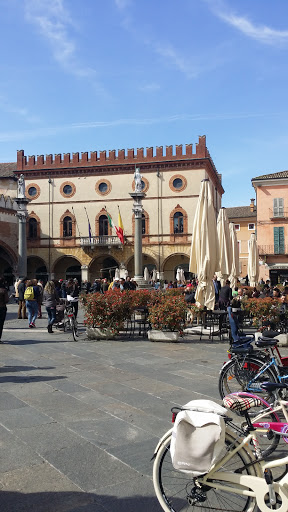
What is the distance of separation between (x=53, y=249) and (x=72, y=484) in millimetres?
36067

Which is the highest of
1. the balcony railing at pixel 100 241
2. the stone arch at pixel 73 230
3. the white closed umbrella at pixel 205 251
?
the stone arch at pixel 73 230

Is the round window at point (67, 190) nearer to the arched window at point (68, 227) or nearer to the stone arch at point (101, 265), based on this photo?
the arched window at point (68, 227)

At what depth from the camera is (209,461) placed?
96.0 inches

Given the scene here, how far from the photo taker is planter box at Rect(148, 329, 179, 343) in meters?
9.75

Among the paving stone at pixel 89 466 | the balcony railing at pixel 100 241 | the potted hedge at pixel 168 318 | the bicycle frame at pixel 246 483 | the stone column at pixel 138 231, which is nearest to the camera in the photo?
the bicycle frame at pixel 246 483

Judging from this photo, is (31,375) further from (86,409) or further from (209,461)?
(209,461)

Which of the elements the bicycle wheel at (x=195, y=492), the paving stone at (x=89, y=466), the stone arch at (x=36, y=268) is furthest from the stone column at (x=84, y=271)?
the bicycle wheel at (x=195, y=492)

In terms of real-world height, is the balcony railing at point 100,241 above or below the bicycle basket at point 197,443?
above

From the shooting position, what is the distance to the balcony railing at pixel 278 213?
118 ft

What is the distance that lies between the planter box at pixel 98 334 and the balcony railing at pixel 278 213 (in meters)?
28.5

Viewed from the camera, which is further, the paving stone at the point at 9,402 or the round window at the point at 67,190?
the round window at the point at 67,190

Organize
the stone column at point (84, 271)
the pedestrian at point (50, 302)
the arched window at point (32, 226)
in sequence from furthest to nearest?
the arched window at point (32, 226), the stone column at point (84, 271), the pedestrian at point (50, 302)

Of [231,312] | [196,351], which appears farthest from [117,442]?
[196,351]

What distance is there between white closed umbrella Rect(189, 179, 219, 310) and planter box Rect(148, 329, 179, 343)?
125 centimetres
